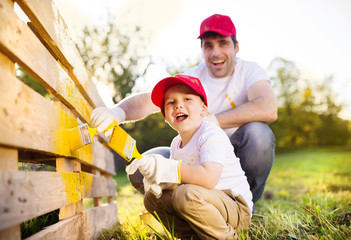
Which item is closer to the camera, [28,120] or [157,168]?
[28,120]

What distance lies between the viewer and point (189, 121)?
218cm

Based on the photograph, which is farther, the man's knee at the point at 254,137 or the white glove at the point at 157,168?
the man's knee at the point at 254,137

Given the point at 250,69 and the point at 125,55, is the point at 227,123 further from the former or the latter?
the point at 125,55

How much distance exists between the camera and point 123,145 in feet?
6.39

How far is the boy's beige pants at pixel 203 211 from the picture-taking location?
1.83 metres

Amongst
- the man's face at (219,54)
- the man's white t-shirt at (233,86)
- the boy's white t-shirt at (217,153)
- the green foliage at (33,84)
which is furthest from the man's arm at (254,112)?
the green foliage at (33,84)

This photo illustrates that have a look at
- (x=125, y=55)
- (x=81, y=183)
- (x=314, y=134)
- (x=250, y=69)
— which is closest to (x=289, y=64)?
(x=314, y=134)

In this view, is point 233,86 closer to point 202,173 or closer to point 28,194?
point 202,173

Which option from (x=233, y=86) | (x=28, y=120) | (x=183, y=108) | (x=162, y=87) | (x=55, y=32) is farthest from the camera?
(x=233, y=86)

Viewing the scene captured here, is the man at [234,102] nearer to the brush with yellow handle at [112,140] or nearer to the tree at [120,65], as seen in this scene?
the brush with yellow handle at [112,140]

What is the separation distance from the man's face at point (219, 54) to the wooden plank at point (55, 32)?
52.0 inches

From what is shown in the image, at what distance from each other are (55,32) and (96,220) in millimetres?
1422

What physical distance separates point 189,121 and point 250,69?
140cm

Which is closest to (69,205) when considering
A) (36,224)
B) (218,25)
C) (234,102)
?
(36,224)
